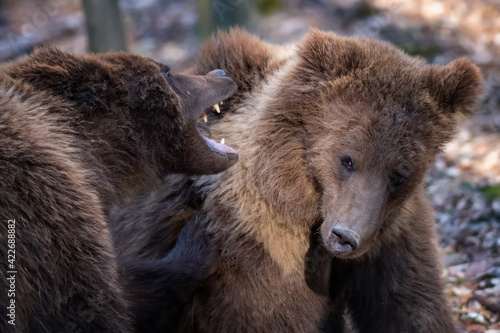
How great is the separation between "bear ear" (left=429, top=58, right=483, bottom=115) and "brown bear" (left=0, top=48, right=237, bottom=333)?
149 cm

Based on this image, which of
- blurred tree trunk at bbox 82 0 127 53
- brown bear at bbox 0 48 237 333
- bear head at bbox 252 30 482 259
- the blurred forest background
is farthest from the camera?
blurred tree trunk at bbox 82 0 127 53

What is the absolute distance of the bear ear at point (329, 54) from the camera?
4.90m

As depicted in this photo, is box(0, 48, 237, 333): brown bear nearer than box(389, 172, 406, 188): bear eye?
Yes

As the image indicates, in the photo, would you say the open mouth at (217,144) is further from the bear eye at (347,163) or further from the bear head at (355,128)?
the bear eye at (347,163)

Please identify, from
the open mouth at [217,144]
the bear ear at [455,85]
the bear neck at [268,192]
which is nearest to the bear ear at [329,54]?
the bear neck at [268,192]

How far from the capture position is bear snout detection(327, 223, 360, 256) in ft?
14.8

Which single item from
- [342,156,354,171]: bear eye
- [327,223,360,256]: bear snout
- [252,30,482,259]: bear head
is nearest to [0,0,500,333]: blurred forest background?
[252,30,482,259]: bear head

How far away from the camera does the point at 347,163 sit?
478 cm

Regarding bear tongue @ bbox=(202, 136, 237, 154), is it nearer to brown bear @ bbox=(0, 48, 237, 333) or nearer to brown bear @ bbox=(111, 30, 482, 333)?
brown bear @ bbox=(0, 48, 237, 333)

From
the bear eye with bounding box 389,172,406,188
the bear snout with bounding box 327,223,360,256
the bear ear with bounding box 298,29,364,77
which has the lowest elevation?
the bear snout with bounding box 327,223,360,256

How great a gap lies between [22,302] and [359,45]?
284cm

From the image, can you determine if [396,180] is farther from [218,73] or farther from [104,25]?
[104,25]

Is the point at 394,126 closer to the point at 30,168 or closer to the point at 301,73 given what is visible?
the point at 301,73

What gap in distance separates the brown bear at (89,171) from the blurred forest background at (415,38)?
2.68 feet
